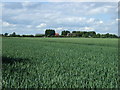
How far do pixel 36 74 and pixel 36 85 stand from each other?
1497 millimetres

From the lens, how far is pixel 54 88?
5.71 metres

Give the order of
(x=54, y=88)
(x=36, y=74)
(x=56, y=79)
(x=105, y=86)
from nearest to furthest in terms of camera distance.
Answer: (x=54, y=88) < (x=105, y=86) < (x=56, y=79) < (x=36, y=74)

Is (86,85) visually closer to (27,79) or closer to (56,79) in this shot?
(56,79)

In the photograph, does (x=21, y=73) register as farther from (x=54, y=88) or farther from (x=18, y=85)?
(x=54, y=88)

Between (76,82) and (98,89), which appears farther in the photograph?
(76,82)

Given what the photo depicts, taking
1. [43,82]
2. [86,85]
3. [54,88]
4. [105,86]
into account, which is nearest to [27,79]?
[43,82]

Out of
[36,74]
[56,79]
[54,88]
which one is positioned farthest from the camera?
[36,74]

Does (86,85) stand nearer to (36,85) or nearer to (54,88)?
(54,88)

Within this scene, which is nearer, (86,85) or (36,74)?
(86,85)

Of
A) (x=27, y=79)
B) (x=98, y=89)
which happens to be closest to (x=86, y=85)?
(x=98, y=89)

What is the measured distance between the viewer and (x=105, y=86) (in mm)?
6094

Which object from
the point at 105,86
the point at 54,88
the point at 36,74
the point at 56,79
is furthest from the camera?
the point at 36,74

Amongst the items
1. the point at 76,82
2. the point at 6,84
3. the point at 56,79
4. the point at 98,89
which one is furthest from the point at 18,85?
the point at 98,89

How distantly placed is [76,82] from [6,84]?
208 centimetres
